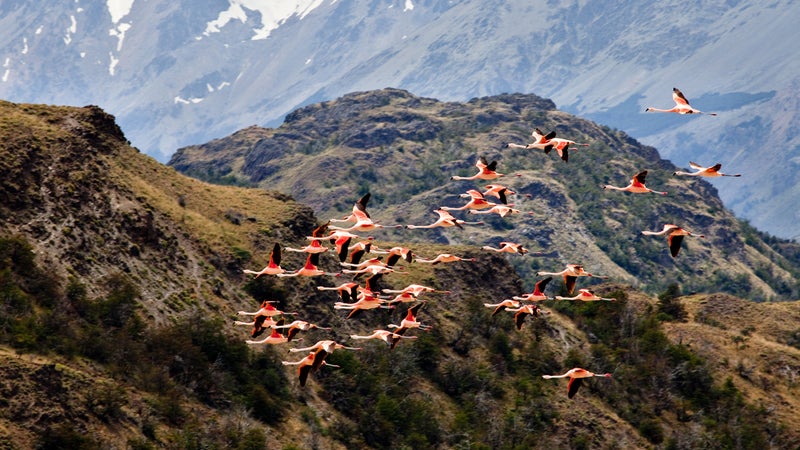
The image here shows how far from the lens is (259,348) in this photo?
406ft

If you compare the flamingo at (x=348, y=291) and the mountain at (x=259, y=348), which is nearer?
the flamingo at (x=348, y=291)

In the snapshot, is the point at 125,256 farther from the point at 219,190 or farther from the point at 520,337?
the point at 520,337

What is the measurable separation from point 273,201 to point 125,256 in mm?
39817

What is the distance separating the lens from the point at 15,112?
130625 mm

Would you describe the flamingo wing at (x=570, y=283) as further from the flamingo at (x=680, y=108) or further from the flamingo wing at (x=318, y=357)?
the flamingo wing at (x=318, y=357)

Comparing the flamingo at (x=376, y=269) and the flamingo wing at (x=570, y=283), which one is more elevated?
the flamingo at (x=376, y=269)

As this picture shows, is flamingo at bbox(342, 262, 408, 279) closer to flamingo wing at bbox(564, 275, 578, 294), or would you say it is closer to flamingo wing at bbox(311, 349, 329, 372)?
flamingo wing at bbox(311, 349, 329, 372)

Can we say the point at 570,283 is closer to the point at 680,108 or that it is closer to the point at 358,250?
the point at 680,108

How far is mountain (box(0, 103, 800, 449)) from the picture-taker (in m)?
102

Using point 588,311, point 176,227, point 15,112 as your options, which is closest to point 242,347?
point 176,227

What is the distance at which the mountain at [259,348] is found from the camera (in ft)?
334

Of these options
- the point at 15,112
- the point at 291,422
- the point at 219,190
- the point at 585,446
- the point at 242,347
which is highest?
the point at 15,112

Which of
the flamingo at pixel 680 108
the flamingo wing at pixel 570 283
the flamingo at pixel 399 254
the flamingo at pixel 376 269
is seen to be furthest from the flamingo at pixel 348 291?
the flamingo at pixel 680 108

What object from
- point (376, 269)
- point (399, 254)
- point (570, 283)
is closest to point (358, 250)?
point (399, 254)
